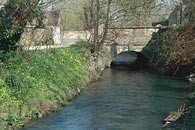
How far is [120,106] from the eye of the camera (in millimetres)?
21422

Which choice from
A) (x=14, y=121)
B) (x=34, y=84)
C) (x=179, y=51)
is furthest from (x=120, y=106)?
(x=179, y=51)

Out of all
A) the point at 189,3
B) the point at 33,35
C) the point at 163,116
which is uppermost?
the point at 189,3

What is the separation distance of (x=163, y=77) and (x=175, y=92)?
746 cm

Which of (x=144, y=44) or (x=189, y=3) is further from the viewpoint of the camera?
(x=144, y=44)

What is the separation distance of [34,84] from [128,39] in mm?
23667

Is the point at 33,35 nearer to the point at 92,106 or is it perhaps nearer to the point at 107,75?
the point at 107,75

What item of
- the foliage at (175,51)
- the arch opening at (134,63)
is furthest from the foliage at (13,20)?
the arch opening at (134,63)

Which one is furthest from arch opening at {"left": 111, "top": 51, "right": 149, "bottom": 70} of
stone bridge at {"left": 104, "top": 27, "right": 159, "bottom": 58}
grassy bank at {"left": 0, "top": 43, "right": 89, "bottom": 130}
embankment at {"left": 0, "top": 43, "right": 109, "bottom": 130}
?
grassy bank at {"left": 0, "top": 43, "right": 89, "bottom": 130}

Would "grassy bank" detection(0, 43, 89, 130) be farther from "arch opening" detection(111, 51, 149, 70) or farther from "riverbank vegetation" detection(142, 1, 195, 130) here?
"arch opening" detection(111, 51, 149, 70)

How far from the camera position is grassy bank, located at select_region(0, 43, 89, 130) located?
56.9ft

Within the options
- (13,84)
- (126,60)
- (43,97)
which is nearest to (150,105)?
(43,97)

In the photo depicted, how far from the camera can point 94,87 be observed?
27312mm

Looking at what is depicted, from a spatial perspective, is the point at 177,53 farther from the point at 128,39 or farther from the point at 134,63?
the point at 134,63

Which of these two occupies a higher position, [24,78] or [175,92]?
[24,78]
